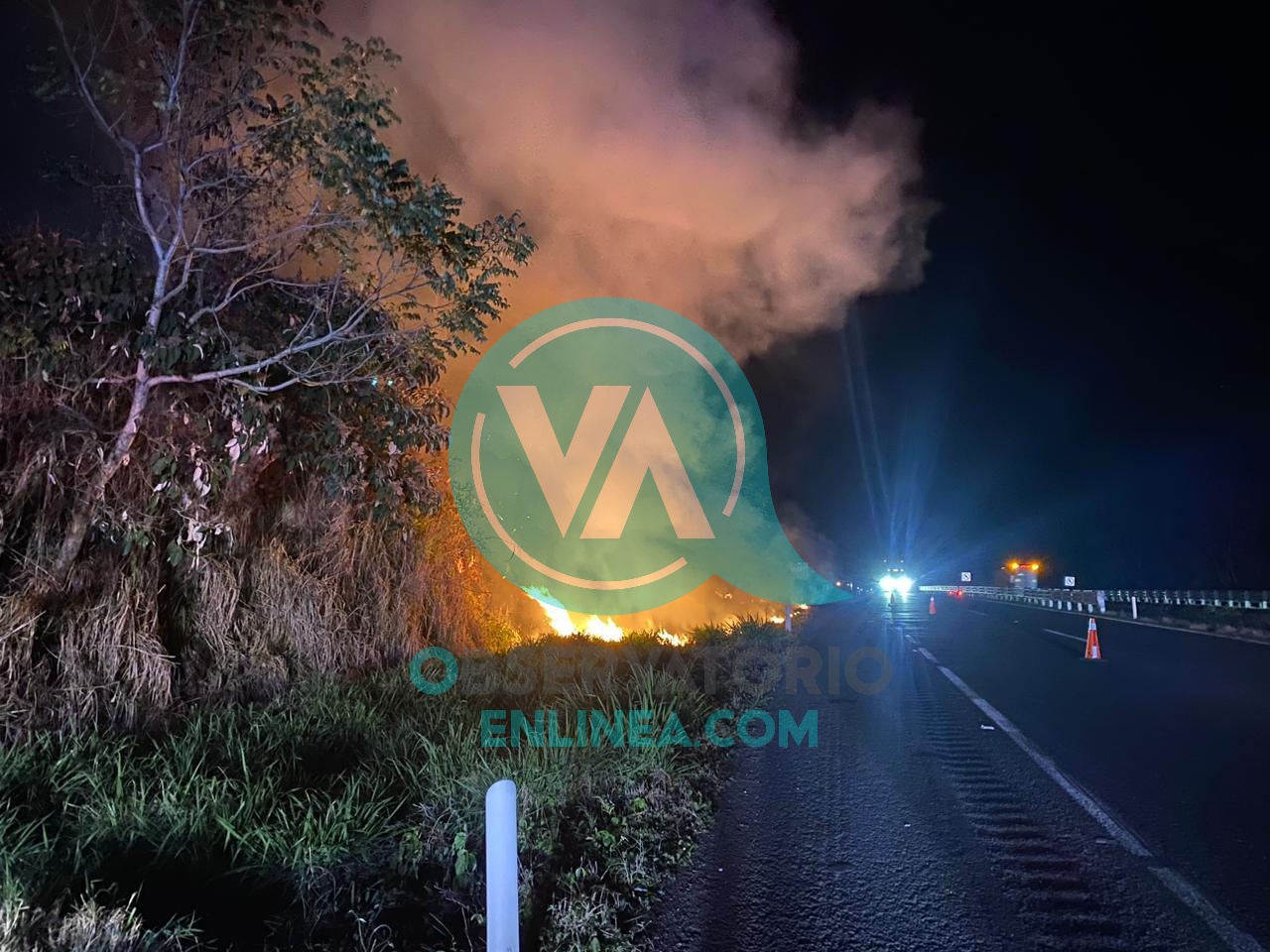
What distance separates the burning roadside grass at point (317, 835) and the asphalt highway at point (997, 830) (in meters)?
0.55

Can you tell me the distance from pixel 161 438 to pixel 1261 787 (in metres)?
9.74

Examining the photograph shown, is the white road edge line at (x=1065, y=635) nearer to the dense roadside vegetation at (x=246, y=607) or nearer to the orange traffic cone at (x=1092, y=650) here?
the orange traffic cone at (x=1092, y=650)

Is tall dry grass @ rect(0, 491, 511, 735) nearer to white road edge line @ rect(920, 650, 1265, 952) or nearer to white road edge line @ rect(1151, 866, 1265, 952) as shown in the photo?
white road edge line @ rect(920, 650, 1265, 952)

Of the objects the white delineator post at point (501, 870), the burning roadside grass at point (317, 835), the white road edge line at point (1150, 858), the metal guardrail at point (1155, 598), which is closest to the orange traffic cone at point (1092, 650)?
the white road edge line at point (1150, 858)

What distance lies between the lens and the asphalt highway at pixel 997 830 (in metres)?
3.47

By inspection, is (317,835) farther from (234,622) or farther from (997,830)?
(234,622)

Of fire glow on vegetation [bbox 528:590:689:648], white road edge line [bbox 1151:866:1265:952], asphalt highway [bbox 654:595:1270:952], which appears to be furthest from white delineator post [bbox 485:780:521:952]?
fire glow on vegetation [bbox 528:590:689:648]

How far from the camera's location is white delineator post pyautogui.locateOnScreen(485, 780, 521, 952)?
8.62 feet

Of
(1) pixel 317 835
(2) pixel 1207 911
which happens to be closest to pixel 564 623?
(1) pixel 317 835

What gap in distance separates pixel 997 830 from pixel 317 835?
4.17 metres

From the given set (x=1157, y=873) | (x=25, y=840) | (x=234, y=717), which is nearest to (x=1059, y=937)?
(x=1157, y=873)

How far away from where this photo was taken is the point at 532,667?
9398mm

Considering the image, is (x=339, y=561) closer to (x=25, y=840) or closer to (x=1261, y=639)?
(x=25, y=840)

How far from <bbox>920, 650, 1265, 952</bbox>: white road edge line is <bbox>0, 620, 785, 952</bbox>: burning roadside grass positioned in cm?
261
